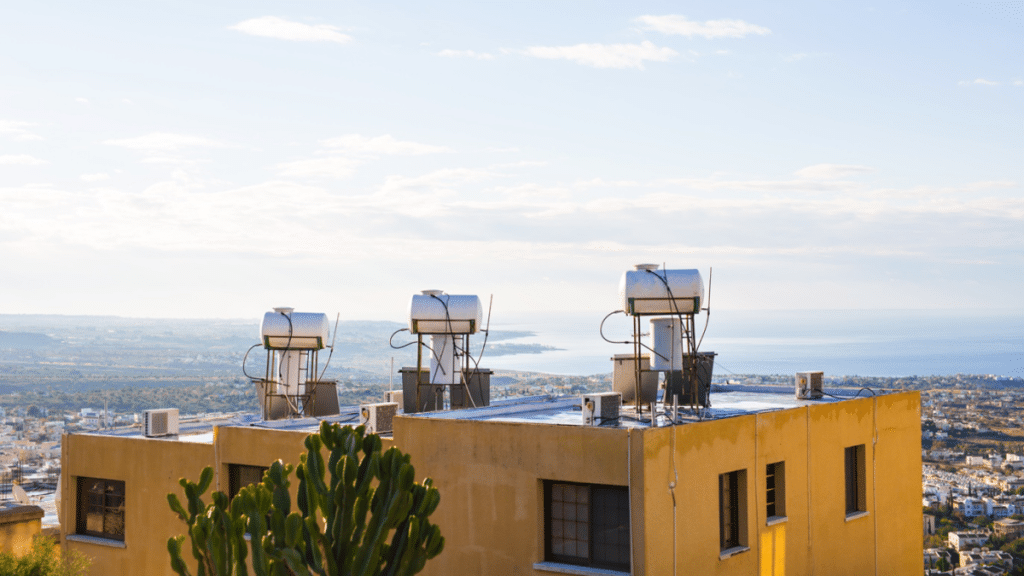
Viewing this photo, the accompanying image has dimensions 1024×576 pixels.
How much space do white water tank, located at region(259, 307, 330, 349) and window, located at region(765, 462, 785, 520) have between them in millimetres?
9346

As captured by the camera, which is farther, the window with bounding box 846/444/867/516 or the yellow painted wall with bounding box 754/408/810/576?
the window with bounding box 846/444/867/516

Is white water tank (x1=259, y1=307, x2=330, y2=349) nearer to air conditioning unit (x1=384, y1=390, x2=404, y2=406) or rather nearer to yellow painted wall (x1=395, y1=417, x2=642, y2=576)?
air conditioning unit (x1=384, y1=390, x2=404, y2=406)

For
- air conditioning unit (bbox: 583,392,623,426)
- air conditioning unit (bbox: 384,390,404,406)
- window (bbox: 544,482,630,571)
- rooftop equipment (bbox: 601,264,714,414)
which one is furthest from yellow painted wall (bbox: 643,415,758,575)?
air conditioning unit (bbox: 384,390,404,406)

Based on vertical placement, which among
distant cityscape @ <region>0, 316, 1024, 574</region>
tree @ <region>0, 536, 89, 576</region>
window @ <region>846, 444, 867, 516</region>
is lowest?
distant cityscape @ <region>0, 316, 1024, 574</region>

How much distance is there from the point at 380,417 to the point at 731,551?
6234 millimetres

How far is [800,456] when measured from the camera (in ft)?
47.4

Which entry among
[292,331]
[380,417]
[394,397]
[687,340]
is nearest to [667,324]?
[687,340]

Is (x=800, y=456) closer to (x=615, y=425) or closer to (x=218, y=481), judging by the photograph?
(x=615, y=425)

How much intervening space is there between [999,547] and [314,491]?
3240 centimetres

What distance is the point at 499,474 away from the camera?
41.7ft

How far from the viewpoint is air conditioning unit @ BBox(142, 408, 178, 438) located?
17.3 metres

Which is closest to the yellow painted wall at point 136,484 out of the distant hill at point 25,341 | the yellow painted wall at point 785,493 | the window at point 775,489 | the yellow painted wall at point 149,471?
the yellow painted wall at point 149,471

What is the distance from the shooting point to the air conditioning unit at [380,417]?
53.0 ft

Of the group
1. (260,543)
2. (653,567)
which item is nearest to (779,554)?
(653,567)
